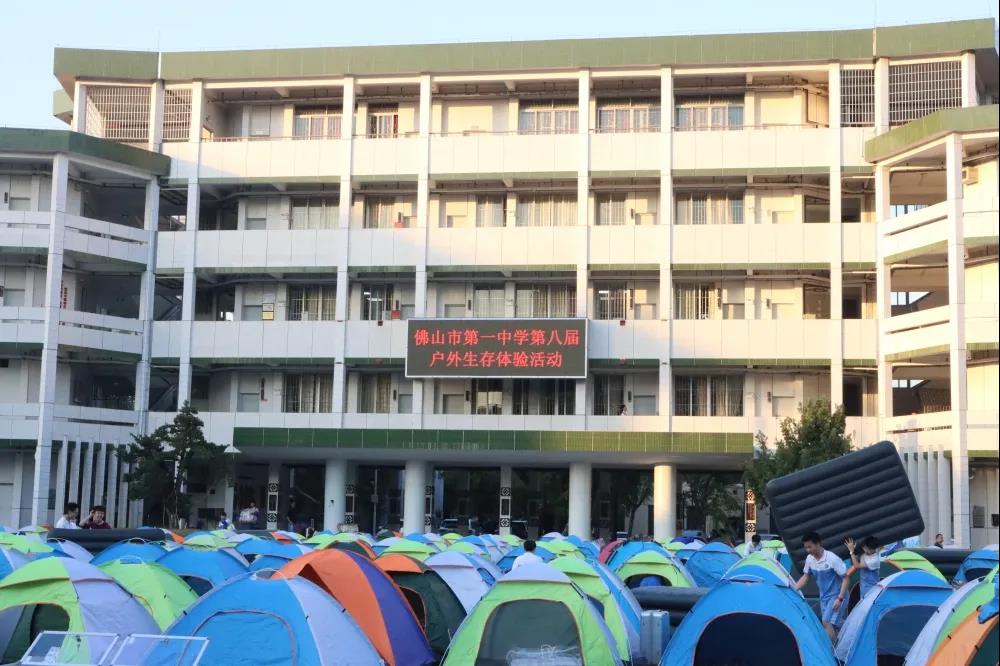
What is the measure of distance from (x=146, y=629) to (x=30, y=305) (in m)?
31.4

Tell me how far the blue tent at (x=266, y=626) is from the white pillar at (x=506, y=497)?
31598mm

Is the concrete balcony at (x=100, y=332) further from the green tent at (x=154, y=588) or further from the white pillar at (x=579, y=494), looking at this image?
the green tent at (x=154, y=588)

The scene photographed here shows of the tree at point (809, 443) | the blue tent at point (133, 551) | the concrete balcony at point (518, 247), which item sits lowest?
the blue tent at point (133, 551)

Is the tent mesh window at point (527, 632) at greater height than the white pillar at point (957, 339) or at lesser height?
lesser

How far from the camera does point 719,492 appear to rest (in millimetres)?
46969

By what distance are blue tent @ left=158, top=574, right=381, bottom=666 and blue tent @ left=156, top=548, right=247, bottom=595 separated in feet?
21.0

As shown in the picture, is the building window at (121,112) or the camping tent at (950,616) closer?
the camping tent at (950,616)

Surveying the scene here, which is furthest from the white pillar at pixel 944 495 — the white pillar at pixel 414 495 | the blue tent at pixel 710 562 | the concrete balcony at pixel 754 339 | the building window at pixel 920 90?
the white pillar at pixel 414 495

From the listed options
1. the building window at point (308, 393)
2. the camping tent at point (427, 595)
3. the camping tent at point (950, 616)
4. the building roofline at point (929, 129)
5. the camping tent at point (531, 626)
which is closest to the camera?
the camping tent at point (950, 616)

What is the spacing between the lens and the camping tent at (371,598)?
54.4ft

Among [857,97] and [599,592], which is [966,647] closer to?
[599,592]

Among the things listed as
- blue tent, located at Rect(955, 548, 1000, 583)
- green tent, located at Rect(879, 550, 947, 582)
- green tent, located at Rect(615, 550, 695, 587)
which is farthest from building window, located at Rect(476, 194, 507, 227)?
green tent, located at Rect(879, 550, 947, 582)

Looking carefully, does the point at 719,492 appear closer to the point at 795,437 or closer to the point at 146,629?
the point at 795,437

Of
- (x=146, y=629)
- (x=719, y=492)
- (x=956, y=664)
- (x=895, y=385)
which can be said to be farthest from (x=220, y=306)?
(x=956, y=664)
